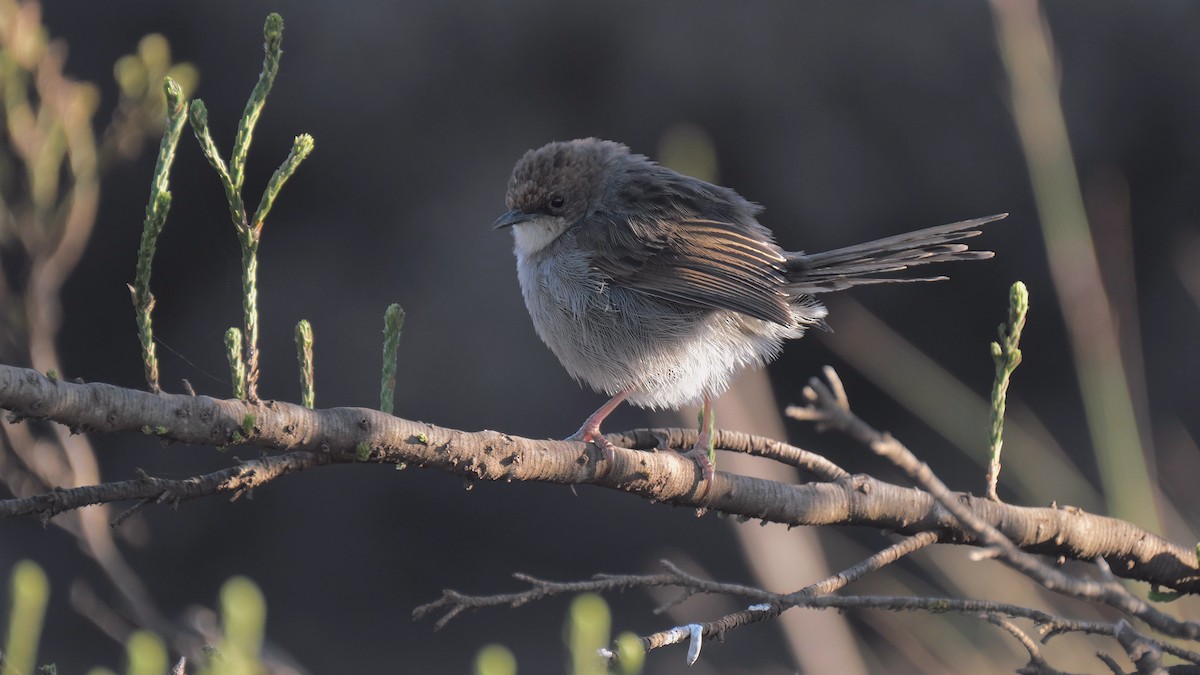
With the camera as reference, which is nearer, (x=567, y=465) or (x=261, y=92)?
(x=261, y=92)

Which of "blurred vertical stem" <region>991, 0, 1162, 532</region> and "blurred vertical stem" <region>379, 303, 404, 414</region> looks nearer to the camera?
"blurred vertical stem" <region>379, 303, 404, 414</region>

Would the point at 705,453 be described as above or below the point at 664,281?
below

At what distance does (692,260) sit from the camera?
3574mm

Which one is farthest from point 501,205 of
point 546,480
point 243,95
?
point 546,480

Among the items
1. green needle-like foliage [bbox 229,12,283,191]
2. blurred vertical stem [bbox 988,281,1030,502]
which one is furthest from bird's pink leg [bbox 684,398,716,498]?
green needle-like foliage [bbox 229,12,283,191]

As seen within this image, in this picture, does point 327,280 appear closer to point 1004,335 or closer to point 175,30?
point 175,30

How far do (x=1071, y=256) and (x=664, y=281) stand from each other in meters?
1.22

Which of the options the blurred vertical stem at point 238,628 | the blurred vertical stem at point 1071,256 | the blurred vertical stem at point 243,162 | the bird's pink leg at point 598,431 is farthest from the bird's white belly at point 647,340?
the blurred vertical stem at point 238,628

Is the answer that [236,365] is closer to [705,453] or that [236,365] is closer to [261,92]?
[261,92]

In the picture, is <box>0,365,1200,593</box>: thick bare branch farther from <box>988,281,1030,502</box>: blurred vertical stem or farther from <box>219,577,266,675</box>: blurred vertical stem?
<box>219,577,266,675</box>: blurred vertical stem

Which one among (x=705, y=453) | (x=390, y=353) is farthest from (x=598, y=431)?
(x=390, y=353)

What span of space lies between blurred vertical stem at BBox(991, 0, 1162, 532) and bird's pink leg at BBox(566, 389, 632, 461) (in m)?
1.38

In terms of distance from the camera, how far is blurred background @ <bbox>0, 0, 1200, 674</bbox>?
659 centimetres

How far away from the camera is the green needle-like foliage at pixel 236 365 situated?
162cm
